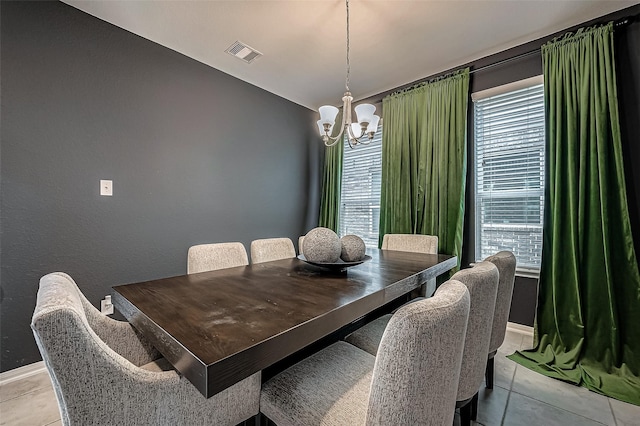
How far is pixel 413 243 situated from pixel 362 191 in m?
1.36

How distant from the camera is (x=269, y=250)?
2.15m

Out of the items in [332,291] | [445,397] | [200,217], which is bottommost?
[445,397]

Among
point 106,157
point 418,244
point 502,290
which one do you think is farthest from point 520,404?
point 106,157

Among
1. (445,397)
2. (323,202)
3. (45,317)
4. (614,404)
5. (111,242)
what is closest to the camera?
(45,317)

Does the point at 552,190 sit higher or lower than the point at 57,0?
lower

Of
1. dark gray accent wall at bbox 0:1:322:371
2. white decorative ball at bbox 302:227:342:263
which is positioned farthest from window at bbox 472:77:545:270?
dark gray accent wall at bbox 0:1:322:371

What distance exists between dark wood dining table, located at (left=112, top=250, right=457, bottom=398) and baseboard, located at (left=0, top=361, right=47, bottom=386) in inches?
58.2

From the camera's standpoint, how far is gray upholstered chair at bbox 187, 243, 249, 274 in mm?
Result: 1748

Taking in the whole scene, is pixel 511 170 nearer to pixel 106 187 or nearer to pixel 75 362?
pixel 75 362

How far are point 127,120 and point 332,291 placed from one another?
2.31 metres

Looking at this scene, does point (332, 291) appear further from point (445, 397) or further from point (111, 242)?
point (111, 242)

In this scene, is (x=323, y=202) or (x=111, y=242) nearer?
(x=111, y=242)

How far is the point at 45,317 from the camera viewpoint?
23.2 inches

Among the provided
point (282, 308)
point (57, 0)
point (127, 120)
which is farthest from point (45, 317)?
point (57, 0)
